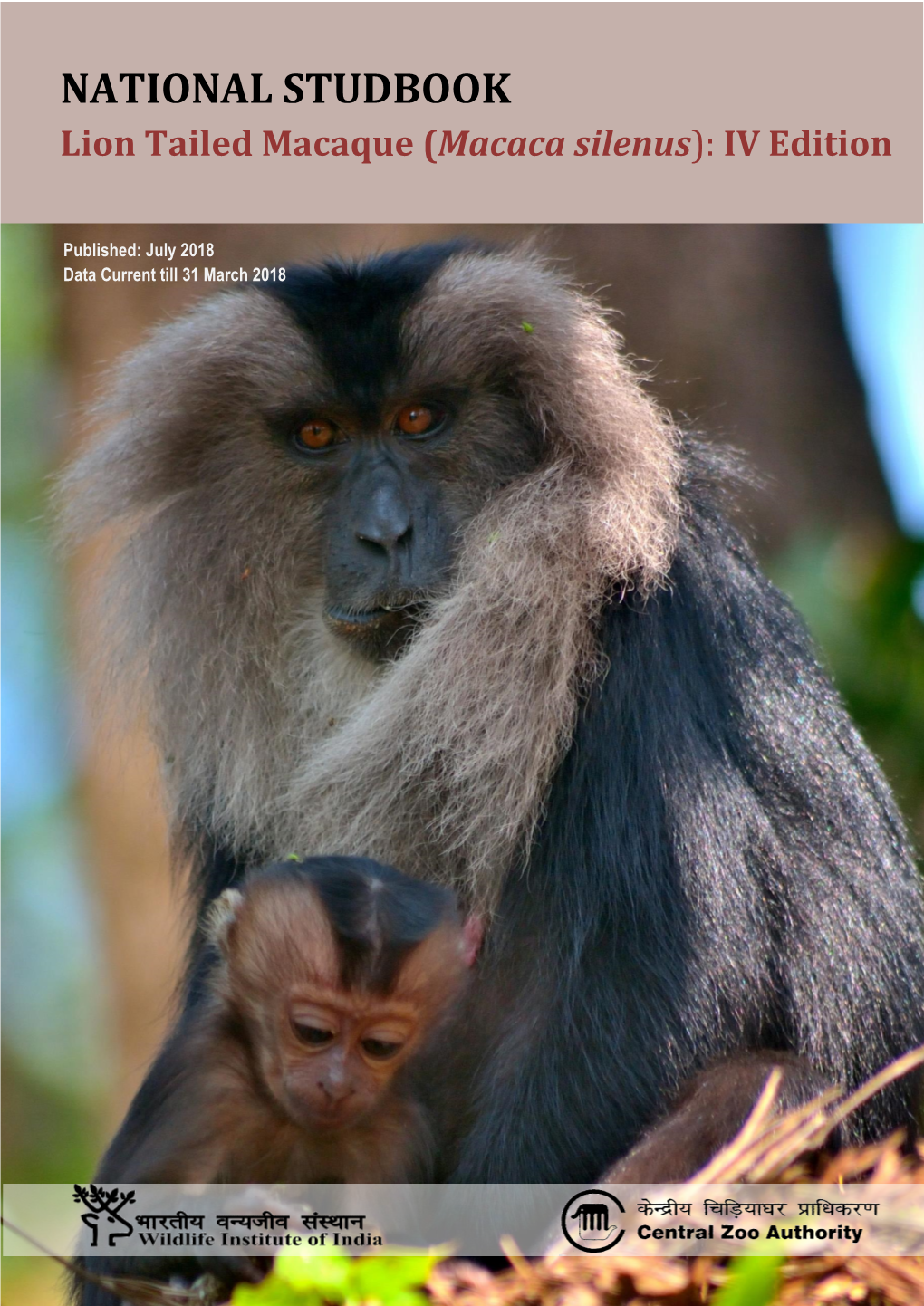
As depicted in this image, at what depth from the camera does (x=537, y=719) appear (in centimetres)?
287

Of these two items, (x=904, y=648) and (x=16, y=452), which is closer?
(x=904, y=648)

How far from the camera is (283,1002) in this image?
2592 millimetres

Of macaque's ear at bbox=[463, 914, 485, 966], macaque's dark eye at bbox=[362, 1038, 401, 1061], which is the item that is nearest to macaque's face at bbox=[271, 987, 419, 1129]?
macaque's dark eye at bbox=[362, 1038, 401, 1061]

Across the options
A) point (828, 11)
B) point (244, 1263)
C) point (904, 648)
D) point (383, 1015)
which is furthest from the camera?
point (904, 648)

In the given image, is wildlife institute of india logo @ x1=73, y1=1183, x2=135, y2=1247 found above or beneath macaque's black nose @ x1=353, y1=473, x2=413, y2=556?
beneath

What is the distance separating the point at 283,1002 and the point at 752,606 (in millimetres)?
1358

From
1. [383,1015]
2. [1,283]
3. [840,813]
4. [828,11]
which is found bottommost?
[383,1015]

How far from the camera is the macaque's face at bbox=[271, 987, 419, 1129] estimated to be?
99.7 inches

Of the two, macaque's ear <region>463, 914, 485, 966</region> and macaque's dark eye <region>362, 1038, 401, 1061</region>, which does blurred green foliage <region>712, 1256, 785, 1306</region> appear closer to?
macaque's dark eye <region>362, 1038, 401, 1061</region>

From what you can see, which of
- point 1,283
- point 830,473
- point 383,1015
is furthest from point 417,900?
point 1,283

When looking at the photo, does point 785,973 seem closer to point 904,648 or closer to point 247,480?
point 247,480

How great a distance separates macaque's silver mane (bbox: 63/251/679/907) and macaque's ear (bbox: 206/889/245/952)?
0.42 m

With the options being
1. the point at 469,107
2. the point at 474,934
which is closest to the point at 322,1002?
the point at 474,934

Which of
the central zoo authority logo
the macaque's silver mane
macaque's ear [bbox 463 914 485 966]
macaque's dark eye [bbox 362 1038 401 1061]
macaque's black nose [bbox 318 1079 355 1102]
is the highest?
the macaque's silver mane
